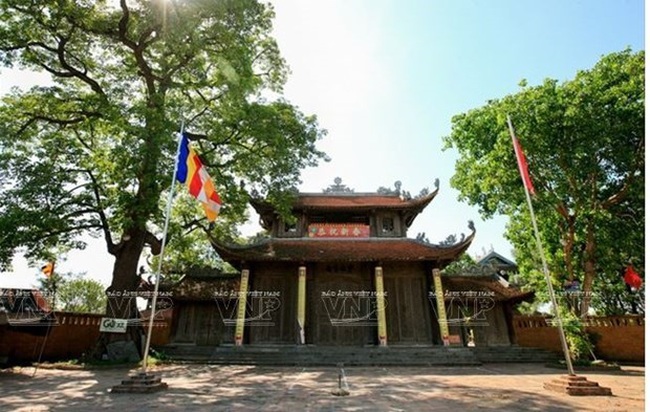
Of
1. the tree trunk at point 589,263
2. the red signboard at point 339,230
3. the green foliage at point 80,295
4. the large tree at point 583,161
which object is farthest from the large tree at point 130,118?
the green foliage at point 80,295

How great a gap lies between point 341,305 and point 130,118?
399 inches

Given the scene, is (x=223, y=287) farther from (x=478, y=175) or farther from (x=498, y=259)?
(x=498, y=259)

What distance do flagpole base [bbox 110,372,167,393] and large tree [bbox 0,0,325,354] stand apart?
5731mm

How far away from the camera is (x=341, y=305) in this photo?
49.0 feet

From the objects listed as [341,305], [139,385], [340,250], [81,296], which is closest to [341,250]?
[340,250]

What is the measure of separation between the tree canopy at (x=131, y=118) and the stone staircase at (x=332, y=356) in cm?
372

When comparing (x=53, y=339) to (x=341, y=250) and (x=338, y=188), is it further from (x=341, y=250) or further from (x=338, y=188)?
(x=338, y=188)

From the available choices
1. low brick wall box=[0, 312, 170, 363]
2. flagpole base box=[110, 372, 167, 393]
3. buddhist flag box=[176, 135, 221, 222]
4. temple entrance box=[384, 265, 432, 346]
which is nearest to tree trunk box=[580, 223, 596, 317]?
temple entrance box=[384, 265, 432, 346]

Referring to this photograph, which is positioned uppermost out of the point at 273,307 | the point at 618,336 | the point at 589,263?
the point at 589,263

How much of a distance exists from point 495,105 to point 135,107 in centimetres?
1328

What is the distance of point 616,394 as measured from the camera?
6.58 m

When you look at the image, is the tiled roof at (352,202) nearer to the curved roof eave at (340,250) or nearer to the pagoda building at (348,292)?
the pagoda building at (348,292)

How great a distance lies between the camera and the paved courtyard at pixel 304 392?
551 centimetres

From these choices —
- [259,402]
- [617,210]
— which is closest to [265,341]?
[259,402]
